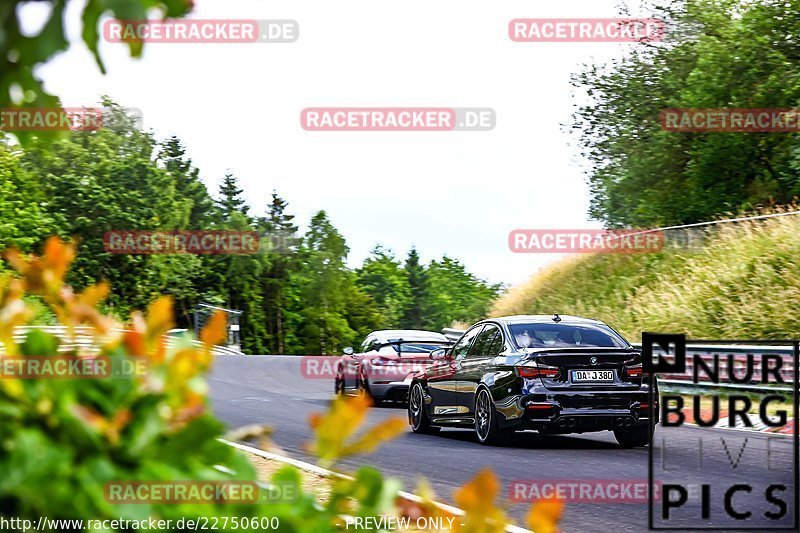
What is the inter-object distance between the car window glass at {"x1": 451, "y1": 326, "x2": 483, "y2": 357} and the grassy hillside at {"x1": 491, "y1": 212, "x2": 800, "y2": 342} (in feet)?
33.9

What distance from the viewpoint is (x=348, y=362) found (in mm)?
22312

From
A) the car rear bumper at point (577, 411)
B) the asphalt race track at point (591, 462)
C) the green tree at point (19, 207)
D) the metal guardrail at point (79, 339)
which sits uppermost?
the green tree at point (19, 207)

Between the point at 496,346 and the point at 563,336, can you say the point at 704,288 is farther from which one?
the point at 496,346

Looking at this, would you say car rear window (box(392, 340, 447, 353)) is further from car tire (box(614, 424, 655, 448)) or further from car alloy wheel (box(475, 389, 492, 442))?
car tire (box(614, 424, 655, 448))

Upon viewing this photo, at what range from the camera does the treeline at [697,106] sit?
35688 mm

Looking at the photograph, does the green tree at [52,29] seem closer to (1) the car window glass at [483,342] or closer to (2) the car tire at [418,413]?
(1) the car window glass at [483,342]

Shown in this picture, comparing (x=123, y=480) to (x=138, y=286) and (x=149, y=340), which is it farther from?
(x=138, y=286)

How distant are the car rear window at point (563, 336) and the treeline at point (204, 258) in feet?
74.3

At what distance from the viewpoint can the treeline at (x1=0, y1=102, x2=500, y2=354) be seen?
216ft

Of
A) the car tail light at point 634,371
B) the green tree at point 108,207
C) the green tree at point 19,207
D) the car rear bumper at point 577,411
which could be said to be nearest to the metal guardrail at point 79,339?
the car rear bumper at point 577,411

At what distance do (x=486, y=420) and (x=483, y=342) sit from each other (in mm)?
1120

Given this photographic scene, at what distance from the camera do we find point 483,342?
14742 mm

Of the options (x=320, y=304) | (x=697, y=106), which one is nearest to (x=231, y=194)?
(x=320, y=304)

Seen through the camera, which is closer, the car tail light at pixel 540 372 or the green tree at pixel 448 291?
the car tail light at pixel 540 372
